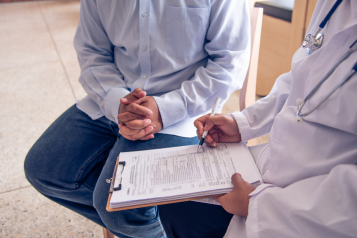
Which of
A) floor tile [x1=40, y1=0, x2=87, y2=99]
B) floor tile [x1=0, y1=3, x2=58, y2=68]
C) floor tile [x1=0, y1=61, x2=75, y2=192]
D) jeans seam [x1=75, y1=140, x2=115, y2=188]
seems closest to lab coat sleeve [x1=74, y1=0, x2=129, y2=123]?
jeans seam [x1=75, y1=140, x2=115, y2=188]

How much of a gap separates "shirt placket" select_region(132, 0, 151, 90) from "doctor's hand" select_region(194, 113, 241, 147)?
29 cm

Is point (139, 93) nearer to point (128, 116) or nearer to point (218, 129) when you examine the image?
point (128, 116)

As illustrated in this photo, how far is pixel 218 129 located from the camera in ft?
2.55

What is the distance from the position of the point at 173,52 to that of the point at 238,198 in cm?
54

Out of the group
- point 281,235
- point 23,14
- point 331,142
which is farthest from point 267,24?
point 23,14

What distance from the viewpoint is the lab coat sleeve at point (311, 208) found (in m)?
0.45

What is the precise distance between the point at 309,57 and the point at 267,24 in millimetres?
1272

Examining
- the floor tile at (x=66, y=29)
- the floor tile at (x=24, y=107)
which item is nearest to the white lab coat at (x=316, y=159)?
the floor tile at (x=24, y=107)

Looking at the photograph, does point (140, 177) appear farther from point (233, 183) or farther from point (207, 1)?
point (207, 1)

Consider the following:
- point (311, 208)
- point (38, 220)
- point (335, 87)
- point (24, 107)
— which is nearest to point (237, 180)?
point (311, 208)

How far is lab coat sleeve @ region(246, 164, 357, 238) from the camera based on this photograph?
1.49 ft

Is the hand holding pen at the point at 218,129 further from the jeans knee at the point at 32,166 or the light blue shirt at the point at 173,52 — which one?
the jeans knee at the point at 32,166

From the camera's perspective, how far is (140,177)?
2.10 feet

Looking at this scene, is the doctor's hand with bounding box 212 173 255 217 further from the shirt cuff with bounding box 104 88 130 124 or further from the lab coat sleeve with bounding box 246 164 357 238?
the shirt cuff with bounding box 104 88 130 124
